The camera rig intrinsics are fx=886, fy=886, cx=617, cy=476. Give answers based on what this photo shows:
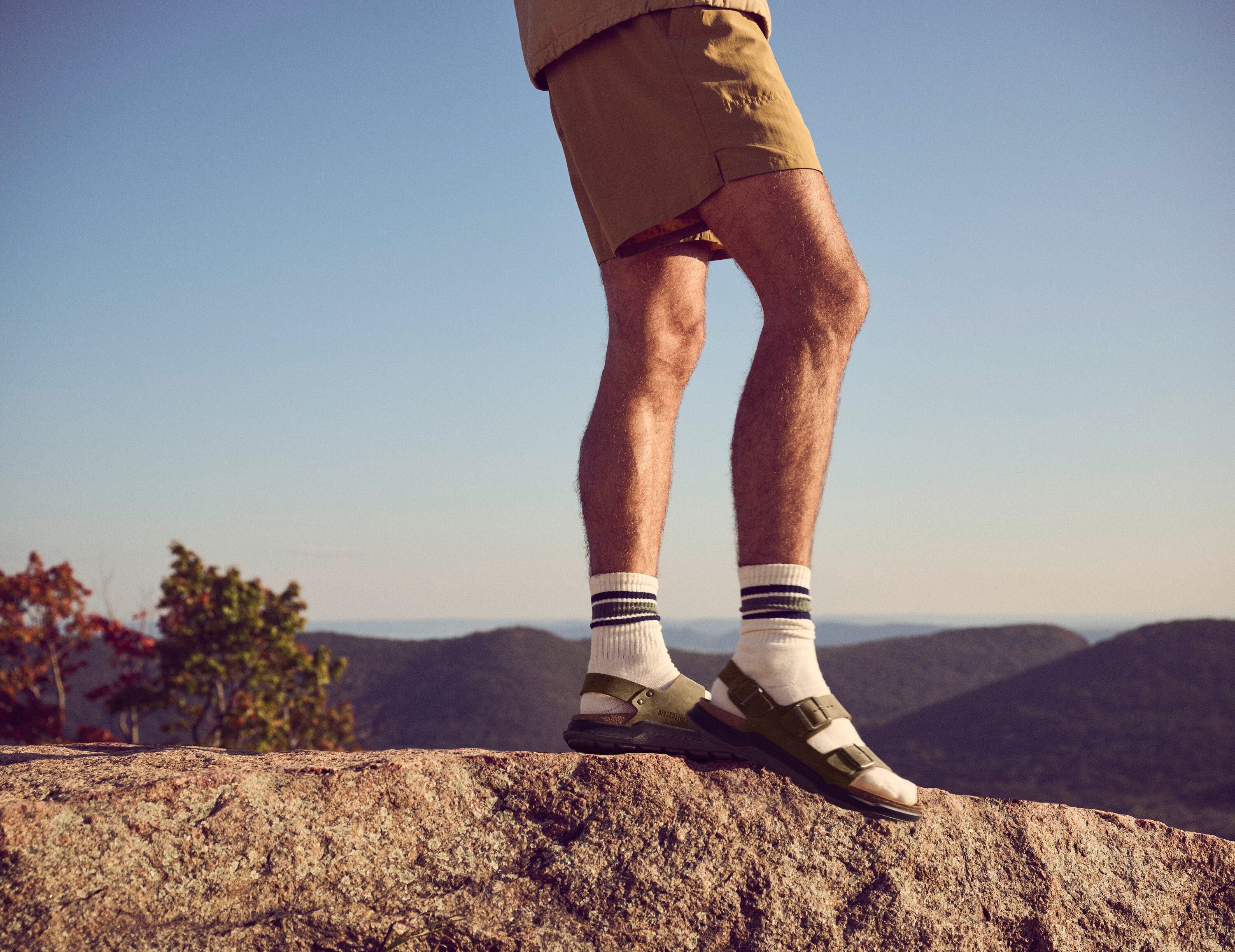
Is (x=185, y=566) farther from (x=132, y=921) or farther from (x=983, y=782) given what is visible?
(x=983, y=782)

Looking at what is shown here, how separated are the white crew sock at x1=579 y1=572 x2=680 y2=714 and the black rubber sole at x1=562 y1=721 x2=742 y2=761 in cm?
4

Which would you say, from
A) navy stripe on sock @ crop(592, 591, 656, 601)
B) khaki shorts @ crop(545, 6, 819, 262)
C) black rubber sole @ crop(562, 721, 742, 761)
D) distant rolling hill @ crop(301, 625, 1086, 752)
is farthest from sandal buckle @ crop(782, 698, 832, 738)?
distant rolling hill @ crop(301, 625, 1086, 752)

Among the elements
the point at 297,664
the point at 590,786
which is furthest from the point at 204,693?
the point at 590,786

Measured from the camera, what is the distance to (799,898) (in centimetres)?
142

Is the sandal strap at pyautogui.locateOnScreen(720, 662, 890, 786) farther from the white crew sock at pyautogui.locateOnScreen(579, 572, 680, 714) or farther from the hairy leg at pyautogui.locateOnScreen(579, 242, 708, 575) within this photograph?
the hairy leg at pyautogui.locateOnScreen(579, 242, 708, 575)

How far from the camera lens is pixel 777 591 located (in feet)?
5.04

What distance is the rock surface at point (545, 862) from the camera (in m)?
1.21

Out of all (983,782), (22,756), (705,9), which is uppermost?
(705,9)

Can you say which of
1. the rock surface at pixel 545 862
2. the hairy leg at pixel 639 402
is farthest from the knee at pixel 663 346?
the rock surface at pixel 545 862

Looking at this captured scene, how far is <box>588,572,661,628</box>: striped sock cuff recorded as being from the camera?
5.50 ft

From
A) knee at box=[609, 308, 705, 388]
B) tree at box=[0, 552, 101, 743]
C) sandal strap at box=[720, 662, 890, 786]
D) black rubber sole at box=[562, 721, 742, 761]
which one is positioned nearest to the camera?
sandal strap at box=[720, 662, 890, 786]

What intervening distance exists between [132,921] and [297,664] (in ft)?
23.4

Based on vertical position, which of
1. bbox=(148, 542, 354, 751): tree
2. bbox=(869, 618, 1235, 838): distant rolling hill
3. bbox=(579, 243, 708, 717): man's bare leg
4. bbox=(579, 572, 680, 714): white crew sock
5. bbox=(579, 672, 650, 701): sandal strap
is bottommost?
bbox=(869, 618, 1235, 838): distant rolling hill

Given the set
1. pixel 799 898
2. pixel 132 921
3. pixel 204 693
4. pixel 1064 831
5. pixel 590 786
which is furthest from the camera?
pixel 204 693
